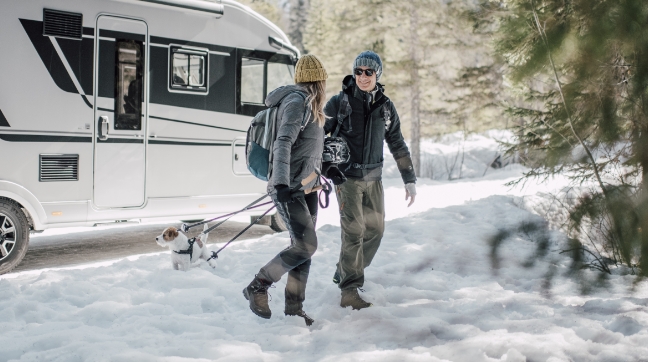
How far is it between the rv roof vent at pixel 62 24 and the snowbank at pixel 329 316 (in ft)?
7.64

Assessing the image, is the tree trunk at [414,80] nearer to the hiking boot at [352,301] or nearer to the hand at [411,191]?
the hand at [411,191]

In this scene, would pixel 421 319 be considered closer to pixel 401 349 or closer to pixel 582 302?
pixel 401 349

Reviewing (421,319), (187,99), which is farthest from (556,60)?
(187,99)

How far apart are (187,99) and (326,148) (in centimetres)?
332

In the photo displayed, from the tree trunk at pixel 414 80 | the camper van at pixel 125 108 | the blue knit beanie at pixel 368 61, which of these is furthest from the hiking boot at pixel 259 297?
the tree trunk at pixel 414 80

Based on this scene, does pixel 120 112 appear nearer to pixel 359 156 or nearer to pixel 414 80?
pixel 359 156

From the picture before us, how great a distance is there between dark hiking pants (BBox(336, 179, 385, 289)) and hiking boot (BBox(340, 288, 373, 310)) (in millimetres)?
54

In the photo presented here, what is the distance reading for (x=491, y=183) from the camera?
1481 centimetres

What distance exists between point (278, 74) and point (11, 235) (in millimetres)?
3707

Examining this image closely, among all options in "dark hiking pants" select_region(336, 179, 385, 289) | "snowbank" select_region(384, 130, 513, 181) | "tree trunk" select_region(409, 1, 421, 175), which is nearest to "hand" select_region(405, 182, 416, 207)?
"dark hiking pants" select_region(336, 179, 385, 289)

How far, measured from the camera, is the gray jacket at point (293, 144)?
13.0 feet

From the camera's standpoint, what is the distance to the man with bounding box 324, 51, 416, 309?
15.6 feet

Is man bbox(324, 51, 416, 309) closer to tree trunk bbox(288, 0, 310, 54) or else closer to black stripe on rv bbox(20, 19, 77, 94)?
black stripe on rv bbox(20, 19, 77, 94)

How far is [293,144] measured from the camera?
13.8 ft
